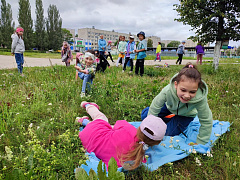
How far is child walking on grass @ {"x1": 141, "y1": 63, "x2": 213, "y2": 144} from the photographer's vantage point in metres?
2.17

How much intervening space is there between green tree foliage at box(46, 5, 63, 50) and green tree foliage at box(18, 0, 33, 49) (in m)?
5.64

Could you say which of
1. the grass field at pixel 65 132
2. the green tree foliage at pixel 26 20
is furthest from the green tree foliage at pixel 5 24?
the grass field at pixel 65 132

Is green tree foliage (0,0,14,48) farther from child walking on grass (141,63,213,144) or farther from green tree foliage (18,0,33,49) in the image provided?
child walking on grass (141,63,213,144)

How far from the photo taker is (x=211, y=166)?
81.5 inches

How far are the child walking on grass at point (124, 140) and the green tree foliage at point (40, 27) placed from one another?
4103cm

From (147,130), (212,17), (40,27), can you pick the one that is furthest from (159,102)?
(40,27)

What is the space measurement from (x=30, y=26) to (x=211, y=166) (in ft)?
135

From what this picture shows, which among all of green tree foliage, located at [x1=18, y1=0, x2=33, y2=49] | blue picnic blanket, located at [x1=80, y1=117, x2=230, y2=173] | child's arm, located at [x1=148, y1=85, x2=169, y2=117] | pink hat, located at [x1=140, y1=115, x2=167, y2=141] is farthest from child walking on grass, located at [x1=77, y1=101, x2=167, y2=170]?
green tree foliage, located at [x1=18, y1=0, x2=33, y2=49]

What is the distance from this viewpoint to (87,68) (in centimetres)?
441

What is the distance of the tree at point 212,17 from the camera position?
644 cm

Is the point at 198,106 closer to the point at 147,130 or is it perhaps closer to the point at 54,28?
the point at 147,130

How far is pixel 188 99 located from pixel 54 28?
46417 millimetres

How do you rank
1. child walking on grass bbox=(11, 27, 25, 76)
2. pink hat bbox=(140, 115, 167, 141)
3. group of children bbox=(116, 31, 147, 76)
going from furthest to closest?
1. group of children bbox=(116, 31, 147, 76)
2. child walking on grass bbox=(11, 27, 25, 76)
3. pink hat bbox=(140, 115, 167, 141)

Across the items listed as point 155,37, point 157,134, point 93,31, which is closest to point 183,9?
point 157,134
